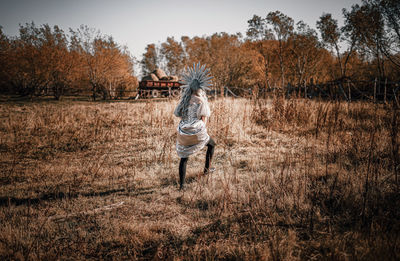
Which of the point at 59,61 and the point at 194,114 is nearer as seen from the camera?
the point at 194,114

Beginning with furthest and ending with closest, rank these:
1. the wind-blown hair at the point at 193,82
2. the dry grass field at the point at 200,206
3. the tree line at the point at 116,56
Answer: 1. the tree line at the point at 116,56
2. the wind-blown hair at the point at 193,82
3. the dry grass field at the point at 200,206

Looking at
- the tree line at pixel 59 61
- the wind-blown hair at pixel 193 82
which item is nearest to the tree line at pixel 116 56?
the tree line at pixel 59 61

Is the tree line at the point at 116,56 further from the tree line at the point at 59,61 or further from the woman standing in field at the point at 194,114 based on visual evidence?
the woman standing in field at the point at 194,114

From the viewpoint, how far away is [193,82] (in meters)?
2.80

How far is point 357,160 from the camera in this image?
365 centimetres

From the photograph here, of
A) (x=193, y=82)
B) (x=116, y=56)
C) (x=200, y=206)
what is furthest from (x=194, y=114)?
(x=116, y=56)

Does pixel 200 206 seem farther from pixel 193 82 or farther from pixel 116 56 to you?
pixel 116 56

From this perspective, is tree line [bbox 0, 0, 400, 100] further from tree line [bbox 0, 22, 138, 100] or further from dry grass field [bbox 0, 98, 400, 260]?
dry grass field [bbox 0, 98, 400, 260]

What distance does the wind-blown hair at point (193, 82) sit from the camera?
280cm

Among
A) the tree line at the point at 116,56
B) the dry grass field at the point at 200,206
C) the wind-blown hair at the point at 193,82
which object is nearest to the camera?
the dry grass field at the point at 200,206

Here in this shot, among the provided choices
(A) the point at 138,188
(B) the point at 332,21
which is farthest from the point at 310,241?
(B) the point at 332,21

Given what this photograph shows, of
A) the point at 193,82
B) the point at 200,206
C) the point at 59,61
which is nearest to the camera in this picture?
the point at 200,206

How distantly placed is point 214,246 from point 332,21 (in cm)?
2947

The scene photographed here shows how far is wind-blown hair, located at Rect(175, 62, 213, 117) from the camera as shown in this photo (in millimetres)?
2803
